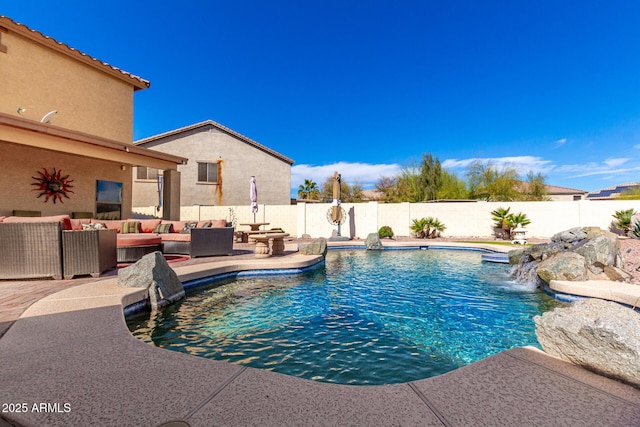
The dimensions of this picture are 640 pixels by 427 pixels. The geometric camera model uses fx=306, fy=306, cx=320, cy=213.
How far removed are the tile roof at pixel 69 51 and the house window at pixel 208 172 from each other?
7.55 m

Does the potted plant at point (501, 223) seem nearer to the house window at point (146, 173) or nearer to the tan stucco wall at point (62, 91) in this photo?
the tan stucco wall at point (62, 91)

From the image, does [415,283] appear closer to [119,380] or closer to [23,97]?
[119,380]

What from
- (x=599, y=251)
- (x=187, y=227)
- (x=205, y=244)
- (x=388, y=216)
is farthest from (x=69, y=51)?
(x=599, y=251)

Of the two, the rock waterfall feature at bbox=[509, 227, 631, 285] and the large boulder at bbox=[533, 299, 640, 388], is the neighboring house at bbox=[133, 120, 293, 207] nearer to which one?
the rock waterfall feature at bbox=[509, 227, 631, 285]

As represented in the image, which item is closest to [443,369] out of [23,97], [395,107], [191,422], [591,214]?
[191,422]

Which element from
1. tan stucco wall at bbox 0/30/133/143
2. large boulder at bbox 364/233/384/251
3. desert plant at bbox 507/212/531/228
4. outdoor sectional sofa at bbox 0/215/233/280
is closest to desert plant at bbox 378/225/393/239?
large boulder at bbox 364/233/384/251

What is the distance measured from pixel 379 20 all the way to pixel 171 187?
53.7 feet

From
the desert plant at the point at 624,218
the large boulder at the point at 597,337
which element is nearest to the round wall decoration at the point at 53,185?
the large boulder at the point at 597,337

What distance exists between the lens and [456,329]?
3.83 m

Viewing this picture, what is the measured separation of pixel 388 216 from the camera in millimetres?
17312

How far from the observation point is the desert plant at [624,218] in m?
12.8

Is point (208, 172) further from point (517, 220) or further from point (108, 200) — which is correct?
point (517, 220)

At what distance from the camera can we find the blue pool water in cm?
290

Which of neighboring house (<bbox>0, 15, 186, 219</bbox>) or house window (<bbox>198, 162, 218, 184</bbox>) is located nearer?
neighboring house (<bbox>0, 15, 186, 219</bbox>)
